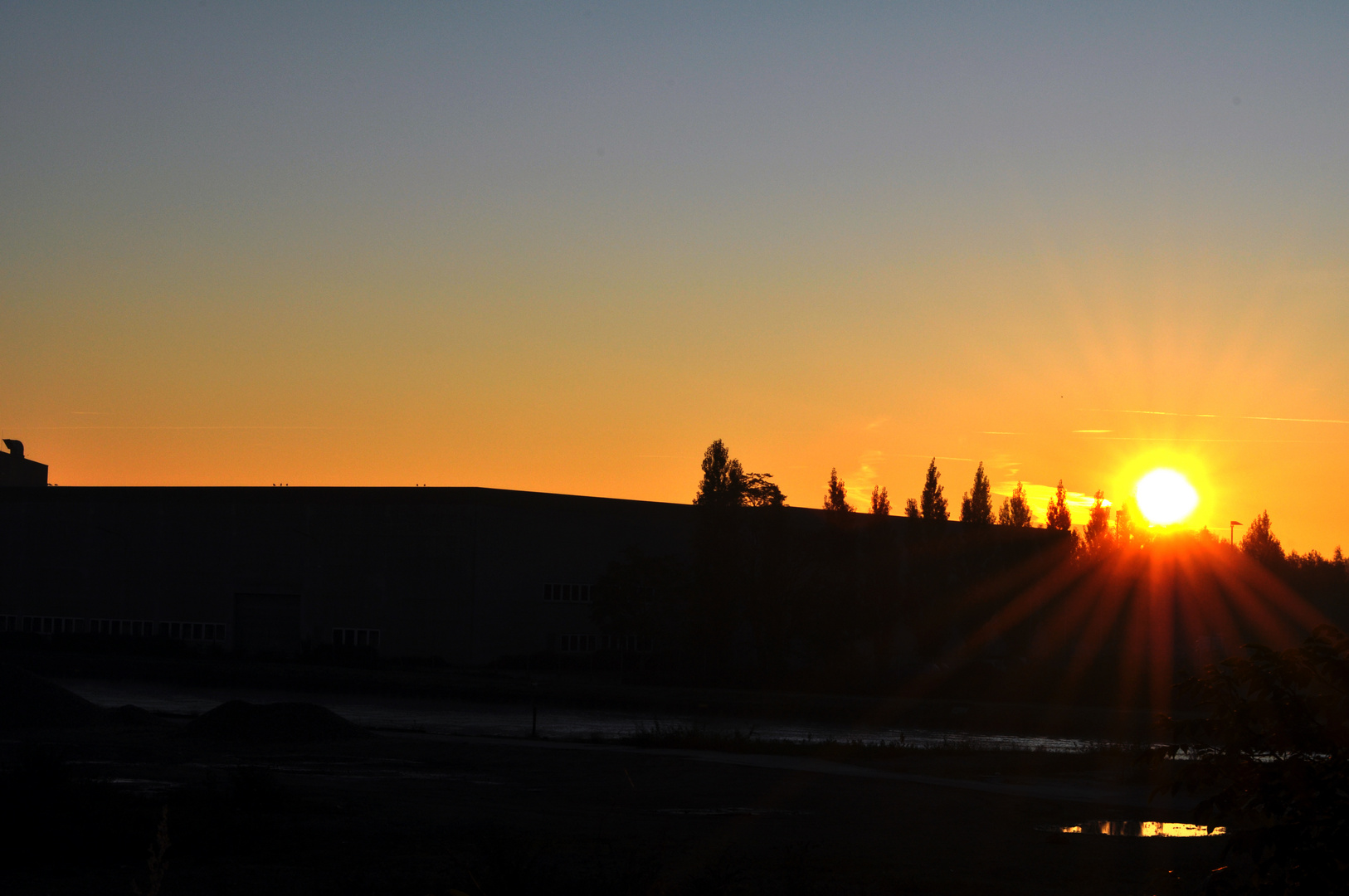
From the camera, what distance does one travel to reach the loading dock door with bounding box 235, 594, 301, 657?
211 ft

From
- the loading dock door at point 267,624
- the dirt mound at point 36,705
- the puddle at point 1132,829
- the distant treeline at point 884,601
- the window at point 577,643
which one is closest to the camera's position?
the puddle at point 1132,829

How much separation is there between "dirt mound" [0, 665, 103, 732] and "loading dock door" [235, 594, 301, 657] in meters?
33.6

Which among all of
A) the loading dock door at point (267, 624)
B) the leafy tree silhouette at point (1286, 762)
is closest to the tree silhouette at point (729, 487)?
the loading dock door at point (267, 624)

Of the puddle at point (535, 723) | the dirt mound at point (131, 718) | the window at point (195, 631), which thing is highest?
the window at point (195, 631)

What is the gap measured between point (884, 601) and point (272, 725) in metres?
39.4

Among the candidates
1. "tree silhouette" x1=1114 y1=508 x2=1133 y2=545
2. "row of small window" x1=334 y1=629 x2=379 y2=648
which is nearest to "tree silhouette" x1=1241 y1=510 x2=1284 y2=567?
"tree silhouette" x1=1114 y1=508 x2=1133 y2=545

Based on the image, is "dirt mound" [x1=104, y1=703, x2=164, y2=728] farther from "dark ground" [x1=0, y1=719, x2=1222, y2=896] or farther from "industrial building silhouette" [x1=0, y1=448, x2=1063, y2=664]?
"industrial building silhouette" [x1=0, y1=448, x2=1063, y2=664]

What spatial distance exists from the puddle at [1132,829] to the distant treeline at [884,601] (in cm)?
3578

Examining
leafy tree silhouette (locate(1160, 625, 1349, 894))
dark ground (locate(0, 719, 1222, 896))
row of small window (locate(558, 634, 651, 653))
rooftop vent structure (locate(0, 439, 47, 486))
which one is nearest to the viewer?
leafy tree silhouette (locate(1160, 625, 1349, 894))

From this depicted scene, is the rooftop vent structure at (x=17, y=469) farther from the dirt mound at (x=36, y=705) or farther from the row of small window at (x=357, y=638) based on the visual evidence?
the dirt mound at (x=36, y=705)

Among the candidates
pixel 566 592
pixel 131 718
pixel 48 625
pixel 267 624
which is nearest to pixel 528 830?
pixel 131 718

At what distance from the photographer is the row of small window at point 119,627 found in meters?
66.3

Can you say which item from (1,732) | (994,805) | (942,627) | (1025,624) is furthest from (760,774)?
(1025,624)

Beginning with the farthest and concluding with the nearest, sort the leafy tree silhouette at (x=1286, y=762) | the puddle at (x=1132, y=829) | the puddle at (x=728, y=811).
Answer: the puddle at (x=728, y=811)
the puddle at (x=1132, y=829)
the leafy tree silhouette at (x=1286, y=762)
